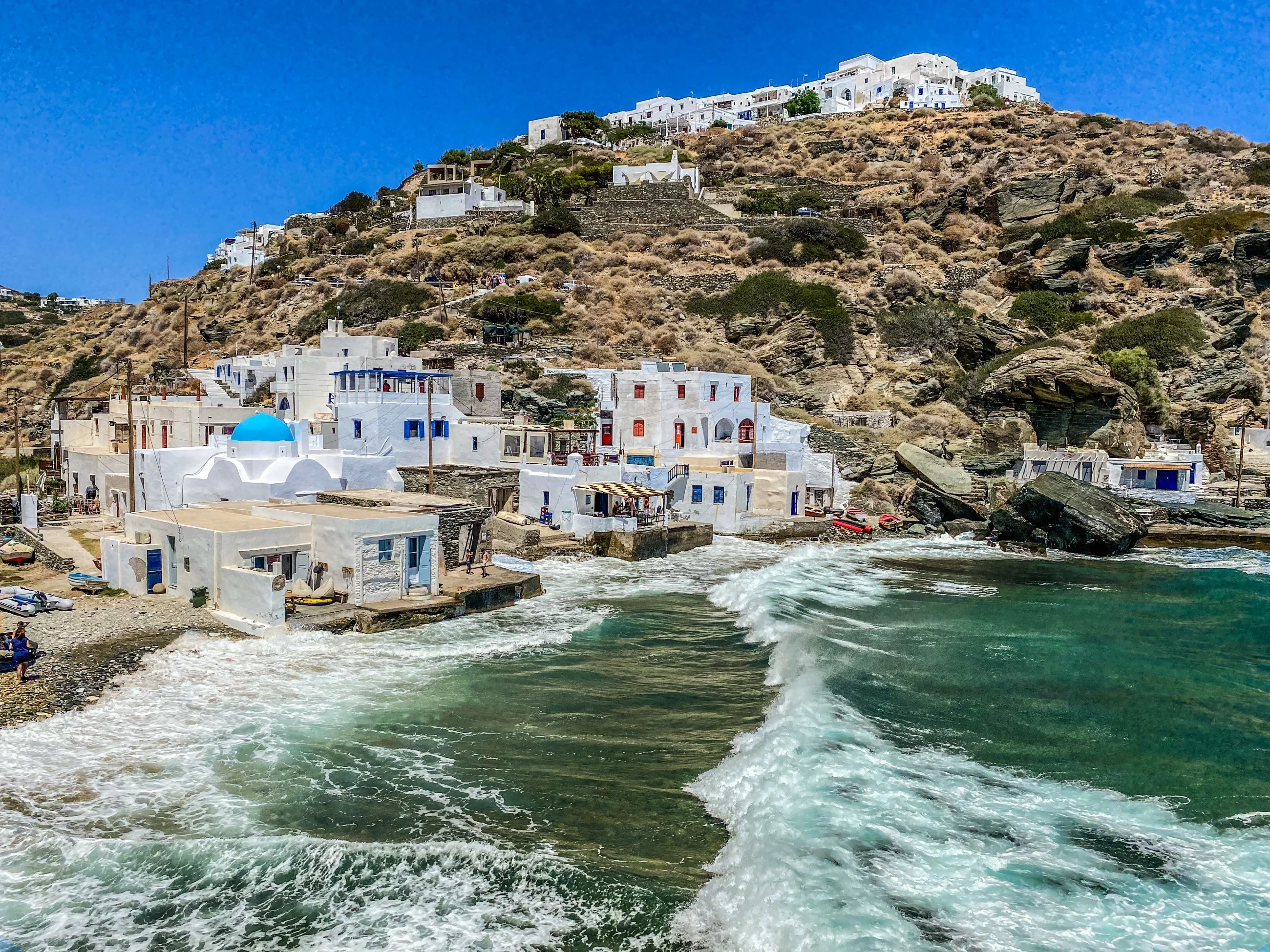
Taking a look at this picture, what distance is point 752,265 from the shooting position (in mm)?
66312

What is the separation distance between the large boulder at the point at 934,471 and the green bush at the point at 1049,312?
20927 millimetres

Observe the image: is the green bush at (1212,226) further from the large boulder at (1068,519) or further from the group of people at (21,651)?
the group of people at (21,651)

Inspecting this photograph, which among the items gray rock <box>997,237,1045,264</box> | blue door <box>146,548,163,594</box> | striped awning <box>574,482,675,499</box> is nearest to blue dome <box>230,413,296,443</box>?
blue door <box>146,548,163,594</box>

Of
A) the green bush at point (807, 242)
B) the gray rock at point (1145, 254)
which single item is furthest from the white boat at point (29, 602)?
the gray rock at point (1145, 254)

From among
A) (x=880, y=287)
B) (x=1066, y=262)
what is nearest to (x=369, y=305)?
(x=880, y=287)

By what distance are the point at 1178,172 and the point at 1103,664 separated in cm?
7140

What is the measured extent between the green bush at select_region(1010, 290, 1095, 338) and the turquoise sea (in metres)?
40.4

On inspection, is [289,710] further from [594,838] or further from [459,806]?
[594,838]

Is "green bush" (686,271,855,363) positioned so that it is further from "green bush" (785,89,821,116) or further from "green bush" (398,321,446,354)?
"green bush" (785,89,821,116)

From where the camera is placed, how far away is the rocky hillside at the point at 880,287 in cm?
4931

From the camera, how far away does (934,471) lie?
40.4 m

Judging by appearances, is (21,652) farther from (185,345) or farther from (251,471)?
(185,345)

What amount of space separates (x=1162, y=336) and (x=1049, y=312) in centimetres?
742

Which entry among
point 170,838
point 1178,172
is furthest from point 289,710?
point 1178,172
